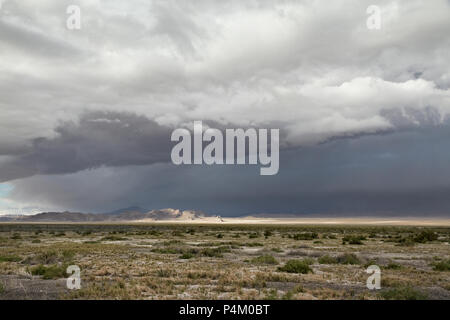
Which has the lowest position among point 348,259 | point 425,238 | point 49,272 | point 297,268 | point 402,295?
point 425,238

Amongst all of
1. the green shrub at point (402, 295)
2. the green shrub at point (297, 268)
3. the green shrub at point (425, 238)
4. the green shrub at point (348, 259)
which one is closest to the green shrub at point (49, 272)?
the green shrub at point (297, 268)

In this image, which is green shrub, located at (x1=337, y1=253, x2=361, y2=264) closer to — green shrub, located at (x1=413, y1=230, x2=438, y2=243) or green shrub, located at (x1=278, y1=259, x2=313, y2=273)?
green shrub, located at (x1=278, y1=259, x2=313, y2=273)

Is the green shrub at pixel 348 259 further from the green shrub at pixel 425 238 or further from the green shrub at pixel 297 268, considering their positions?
the green shrub at pixel 425 238

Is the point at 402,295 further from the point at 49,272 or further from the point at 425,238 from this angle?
the point at 425,238

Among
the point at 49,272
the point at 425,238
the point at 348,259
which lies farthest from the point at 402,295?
the point at 425,238

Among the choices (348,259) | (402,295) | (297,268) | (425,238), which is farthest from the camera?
(425,238)

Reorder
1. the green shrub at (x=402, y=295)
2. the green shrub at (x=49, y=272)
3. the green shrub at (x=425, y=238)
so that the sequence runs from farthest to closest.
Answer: the green shrub at (x=425, y=238)
the green shrub at (x=49, y=272)
the green shrub at (x=402, y=295)

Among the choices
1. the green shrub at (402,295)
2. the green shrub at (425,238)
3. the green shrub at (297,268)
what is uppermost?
the green shrub at (402,295)

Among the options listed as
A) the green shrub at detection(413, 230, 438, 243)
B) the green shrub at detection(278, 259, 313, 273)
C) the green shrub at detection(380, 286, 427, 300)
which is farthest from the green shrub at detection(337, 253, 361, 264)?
the green shrub at detection(413, 230, 438, 243)
